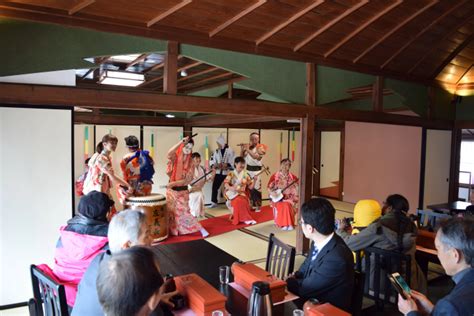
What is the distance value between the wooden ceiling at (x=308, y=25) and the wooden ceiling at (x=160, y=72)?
3.30 feet

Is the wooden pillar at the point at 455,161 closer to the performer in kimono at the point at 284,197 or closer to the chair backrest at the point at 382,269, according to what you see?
the performer in kimono at the point at 284,197

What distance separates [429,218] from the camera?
4.02 metres

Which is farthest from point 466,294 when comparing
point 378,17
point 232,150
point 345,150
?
point 345,150

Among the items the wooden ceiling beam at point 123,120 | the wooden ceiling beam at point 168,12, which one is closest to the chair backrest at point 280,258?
the wooden ceiling beam at point 168,12

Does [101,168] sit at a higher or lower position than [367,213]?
higher

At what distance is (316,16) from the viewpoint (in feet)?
12.7

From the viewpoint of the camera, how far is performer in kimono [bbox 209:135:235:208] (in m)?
8.12

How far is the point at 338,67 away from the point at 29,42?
3585mm

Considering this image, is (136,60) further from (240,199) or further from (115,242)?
(115,242)

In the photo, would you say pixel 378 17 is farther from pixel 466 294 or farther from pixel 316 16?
pixel 466 294

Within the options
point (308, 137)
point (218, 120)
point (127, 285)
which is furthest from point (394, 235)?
point (218, 120)

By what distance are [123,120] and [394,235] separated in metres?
5.94

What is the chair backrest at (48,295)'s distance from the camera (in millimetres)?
1594

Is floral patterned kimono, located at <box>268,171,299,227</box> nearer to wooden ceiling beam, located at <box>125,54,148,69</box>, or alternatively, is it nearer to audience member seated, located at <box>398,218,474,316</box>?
wooden ceiling beam, located at <box>125,54,148,69</box>
